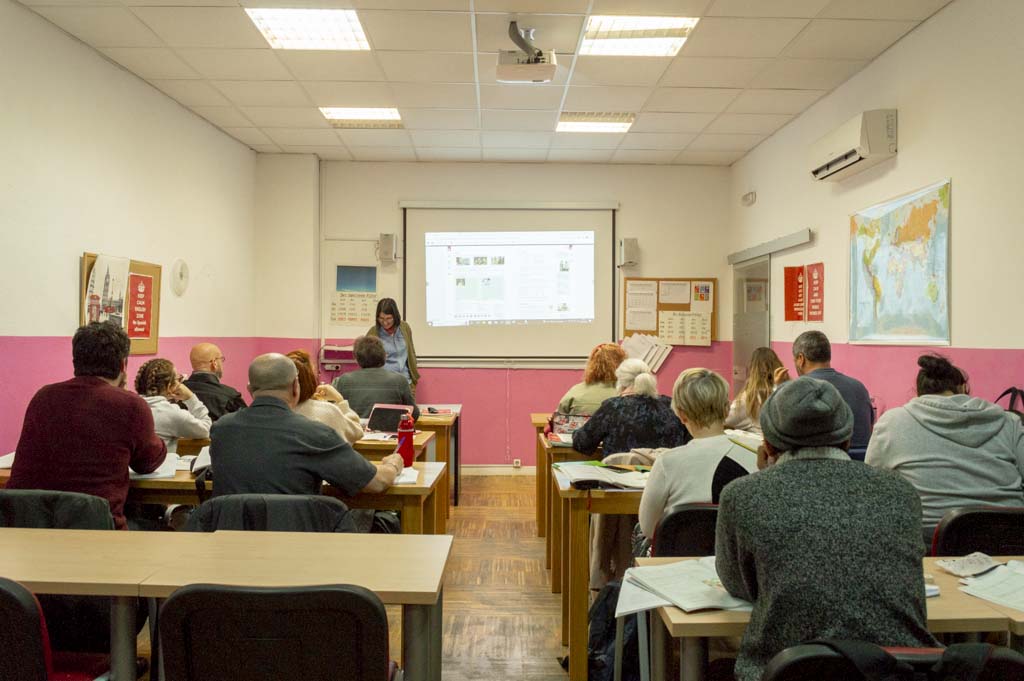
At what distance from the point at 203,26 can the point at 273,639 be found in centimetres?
374

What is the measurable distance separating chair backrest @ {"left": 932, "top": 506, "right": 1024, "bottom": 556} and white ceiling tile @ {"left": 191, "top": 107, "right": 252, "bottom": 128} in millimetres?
5445

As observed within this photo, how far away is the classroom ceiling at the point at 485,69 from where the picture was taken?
3.96 m

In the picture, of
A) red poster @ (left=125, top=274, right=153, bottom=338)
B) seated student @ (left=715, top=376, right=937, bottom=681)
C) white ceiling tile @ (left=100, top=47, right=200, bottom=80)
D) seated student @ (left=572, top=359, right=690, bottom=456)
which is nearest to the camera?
seated student @ (left=715, top=376, right=937, bottom=681)

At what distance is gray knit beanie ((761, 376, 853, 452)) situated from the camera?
158 cm

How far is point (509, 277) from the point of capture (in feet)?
25.0

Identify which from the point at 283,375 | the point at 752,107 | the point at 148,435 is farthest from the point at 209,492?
the point at 752,107

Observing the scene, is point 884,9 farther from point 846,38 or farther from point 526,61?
point 526,61

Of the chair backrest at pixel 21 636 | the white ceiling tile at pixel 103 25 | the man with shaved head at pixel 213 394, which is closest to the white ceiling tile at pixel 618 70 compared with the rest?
the white ceiling tile at pixel 103 25

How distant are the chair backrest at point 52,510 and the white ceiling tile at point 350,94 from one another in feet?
11.9

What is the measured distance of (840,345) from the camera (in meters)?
5.15

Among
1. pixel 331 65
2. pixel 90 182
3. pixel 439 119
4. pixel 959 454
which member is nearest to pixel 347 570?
pixel 959 454

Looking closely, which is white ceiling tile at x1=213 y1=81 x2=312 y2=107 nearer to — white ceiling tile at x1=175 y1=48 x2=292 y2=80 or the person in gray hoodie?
white ceiling tile at x1=175 y1=48 x2=292 y2=80

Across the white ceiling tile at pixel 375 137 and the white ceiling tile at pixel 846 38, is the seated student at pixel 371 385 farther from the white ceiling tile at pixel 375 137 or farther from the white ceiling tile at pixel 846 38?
the white ceiling tile at pixel 846 38

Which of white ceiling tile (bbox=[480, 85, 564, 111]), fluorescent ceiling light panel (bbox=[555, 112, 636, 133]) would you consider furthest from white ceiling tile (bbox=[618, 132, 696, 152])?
white ceiling tile (bbox=[480, 85, 564, 111])
